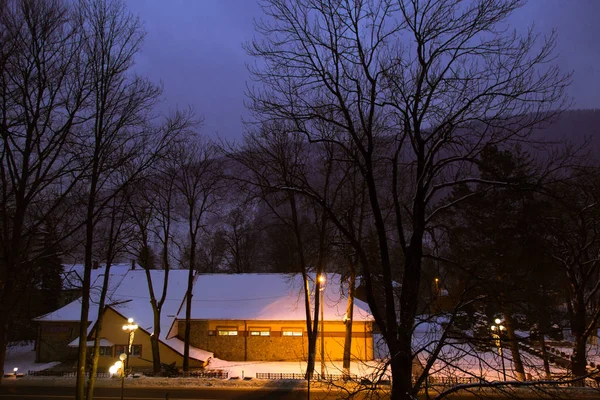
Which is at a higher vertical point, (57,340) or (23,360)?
(57,340)

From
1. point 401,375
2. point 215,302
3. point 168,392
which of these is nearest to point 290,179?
point 401,375

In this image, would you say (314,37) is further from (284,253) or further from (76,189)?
(284,253)

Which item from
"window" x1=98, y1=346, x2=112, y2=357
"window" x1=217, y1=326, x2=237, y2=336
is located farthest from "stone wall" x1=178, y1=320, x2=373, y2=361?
"window" x1=98, y1=346, x2=112, y2=357

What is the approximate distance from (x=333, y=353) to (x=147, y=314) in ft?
48.2

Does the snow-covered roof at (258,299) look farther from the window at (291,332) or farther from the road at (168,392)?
the road at (168,392)

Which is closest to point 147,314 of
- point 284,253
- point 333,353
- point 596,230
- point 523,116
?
point 333,353

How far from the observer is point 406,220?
7.79m

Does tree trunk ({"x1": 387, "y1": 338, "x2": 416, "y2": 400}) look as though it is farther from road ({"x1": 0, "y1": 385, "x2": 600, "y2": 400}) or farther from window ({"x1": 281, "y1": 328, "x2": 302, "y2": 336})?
window ({"x1": 281, "y1": 328, "x2": 302, "y2": 336})

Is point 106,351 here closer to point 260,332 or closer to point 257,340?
point 257,340

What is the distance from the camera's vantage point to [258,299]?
113 ft

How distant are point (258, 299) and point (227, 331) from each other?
12.2ft

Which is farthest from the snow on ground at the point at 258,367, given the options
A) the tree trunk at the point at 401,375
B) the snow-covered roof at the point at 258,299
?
the tree trunk at the point at 401,375

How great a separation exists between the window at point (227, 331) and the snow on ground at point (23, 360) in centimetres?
1203

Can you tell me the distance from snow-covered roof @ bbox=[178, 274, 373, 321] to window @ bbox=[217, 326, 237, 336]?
2.65 feet
